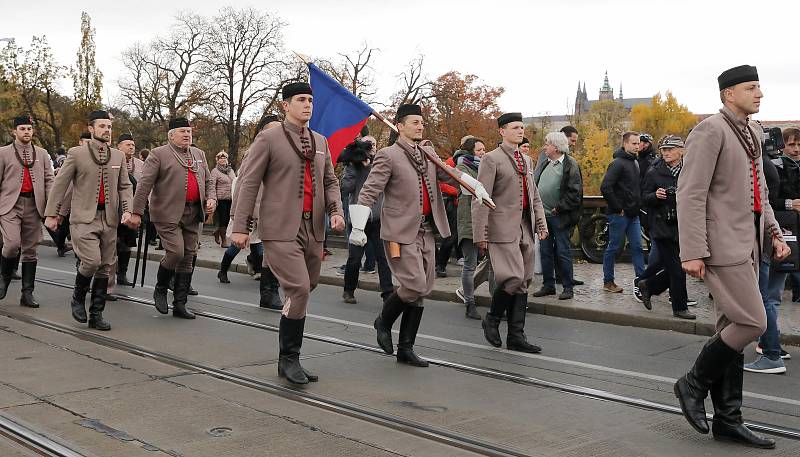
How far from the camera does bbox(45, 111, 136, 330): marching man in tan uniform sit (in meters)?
8.95

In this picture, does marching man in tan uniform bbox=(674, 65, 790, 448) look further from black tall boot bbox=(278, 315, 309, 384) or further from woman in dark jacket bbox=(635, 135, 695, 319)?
woman in dark jacket bbox=(635, 135, 695, 319)

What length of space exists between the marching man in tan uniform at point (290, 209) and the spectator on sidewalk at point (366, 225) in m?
4.19

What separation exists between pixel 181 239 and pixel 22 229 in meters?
2.22

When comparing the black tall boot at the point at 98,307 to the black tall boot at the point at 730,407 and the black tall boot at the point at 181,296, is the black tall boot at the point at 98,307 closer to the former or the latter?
the black tall boot at the point at 181,296

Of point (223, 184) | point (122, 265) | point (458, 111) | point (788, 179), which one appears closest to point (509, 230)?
point (788, 179)

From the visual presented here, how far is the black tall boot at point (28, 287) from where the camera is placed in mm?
9992

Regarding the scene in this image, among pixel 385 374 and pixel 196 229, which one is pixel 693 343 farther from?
pixel 196 229

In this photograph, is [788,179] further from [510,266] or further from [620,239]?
[620,239]

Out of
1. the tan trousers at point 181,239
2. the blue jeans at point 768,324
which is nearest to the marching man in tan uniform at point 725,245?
the blue jeans at point 768,324

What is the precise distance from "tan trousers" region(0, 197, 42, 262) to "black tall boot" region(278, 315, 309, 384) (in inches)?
192

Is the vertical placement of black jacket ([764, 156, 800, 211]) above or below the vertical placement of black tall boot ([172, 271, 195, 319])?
above

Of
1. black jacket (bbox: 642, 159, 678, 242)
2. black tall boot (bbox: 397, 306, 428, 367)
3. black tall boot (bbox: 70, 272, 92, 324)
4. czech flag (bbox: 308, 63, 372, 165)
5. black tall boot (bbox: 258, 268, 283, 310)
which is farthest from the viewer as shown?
black tall boot (bbox: 258, 268, 283, 310)

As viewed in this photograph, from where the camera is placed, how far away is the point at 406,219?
7262 mm

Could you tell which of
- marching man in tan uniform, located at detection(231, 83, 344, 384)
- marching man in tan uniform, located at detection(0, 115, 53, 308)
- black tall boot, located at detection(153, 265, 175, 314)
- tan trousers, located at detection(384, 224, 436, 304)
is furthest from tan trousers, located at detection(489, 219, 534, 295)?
marching man in tan uniform, located at detection(0, 115, 53, 308)
